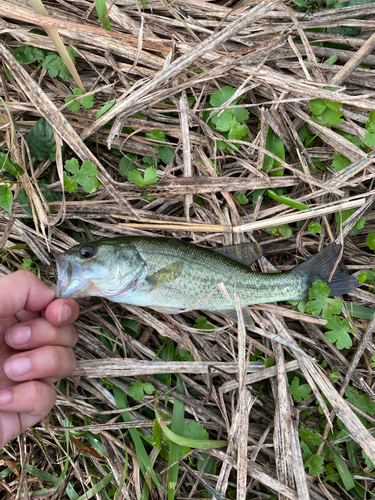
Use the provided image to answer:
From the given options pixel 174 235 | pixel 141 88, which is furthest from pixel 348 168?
pixel 141 88

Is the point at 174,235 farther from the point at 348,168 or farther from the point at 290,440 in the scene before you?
the point at 290,440

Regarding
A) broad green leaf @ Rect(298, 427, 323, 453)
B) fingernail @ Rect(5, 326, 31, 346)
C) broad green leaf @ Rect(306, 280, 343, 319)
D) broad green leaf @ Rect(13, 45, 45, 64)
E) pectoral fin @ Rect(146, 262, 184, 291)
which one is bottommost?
broad green leaf @ Rect(298, 427, 323, 453)

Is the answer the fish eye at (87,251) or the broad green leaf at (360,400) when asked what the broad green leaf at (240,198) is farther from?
the broad green leaf at (360,400)

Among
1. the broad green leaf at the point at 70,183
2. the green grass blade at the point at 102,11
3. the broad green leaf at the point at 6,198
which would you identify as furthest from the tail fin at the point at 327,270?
the green grass blade at the point at 102,11


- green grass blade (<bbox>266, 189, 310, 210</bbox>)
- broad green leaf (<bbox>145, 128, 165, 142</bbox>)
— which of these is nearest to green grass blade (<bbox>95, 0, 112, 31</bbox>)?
broad green leaf (<bbox>145, 128, 165, 142</bbox>)

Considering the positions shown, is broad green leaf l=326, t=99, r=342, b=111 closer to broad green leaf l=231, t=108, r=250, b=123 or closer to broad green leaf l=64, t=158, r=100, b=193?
broad green leaf l=231, t=108, r=250, b=123

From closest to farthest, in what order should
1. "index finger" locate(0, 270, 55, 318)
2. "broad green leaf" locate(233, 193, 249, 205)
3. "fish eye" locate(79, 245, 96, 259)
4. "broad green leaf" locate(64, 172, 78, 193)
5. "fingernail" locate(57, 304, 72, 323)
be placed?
"index finger" locate(0, 270, 55, 318), "fingernail" locate(57, 304, 72, 323), "fish eye" locate(79, 245, 96, 259), "broad green leaf" locate(64, 172, 78, 193), "broad green leaf" locate(233, 193, 249, 205)
